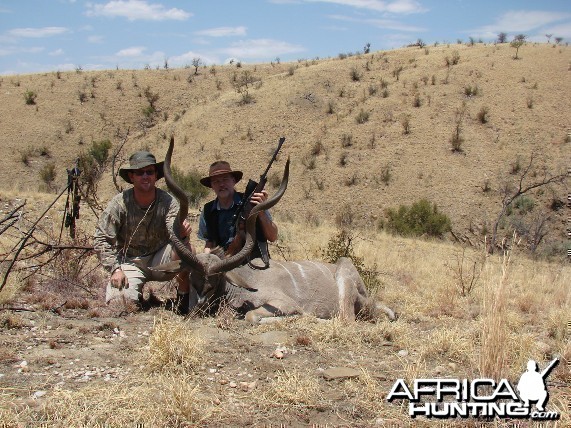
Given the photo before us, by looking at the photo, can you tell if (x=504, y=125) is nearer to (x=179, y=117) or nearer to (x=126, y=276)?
(x=179, y=117)

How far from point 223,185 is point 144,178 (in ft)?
3.09

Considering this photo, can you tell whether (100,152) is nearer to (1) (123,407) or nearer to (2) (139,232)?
(2) (139,232)

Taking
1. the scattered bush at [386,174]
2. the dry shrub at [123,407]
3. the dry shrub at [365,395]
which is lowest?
the scattered bush at [386,174]

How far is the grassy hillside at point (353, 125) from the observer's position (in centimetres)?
2333

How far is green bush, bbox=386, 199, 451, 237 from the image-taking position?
19000 mm

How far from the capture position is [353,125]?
28.4 m

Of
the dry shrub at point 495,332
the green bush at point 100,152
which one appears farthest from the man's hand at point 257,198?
the green bush at point 100,152

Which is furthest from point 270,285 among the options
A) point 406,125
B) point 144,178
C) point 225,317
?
point 406,125

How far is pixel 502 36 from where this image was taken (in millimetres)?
39281

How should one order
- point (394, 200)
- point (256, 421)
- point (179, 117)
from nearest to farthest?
point (256, 421) → point (394, 200) → point (179, 117)

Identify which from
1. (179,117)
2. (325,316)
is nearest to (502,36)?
(179,117)

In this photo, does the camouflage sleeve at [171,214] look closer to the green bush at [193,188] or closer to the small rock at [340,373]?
the small rock at [340,373]

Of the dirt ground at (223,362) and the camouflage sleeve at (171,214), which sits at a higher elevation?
the camouflage sleeve at (171,214)

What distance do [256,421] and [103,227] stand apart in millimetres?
4150
